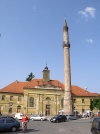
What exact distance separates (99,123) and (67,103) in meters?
32.7

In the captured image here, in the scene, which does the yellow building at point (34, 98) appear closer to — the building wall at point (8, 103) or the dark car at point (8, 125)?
the building wall at point (8, 103)

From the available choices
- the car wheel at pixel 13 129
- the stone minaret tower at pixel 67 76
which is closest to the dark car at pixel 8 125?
the car wheel at pixel 13 129

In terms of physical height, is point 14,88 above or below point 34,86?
below

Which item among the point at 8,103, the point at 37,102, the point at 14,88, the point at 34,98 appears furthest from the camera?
the point at 14,88

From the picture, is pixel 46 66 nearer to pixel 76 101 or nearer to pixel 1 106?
pixel 76 101

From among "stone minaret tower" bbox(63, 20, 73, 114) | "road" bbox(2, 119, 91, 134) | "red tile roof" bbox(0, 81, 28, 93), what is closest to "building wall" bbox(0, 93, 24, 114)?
"red tile roof" bbox(0, 81, 28, 93)

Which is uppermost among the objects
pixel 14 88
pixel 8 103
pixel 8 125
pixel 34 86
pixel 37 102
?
pixel 34 86

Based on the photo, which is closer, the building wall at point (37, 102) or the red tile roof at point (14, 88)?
the building wall at point (37, 102)

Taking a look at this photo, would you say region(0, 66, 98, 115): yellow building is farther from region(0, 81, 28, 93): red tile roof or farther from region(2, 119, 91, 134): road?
region(2, 119, 91, 134): road

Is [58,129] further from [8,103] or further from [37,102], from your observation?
[8,103]

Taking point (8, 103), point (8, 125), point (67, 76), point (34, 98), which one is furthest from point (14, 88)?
point (8, 125)

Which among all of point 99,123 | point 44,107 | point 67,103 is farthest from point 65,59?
point 99,123

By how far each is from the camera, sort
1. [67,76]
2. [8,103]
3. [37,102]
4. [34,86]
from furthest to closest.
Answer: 1. [34,86]
2. [37,102]
3. [8,103]
4. [67,76]

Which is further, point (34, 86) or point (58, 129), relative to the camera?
point (34, 86)
